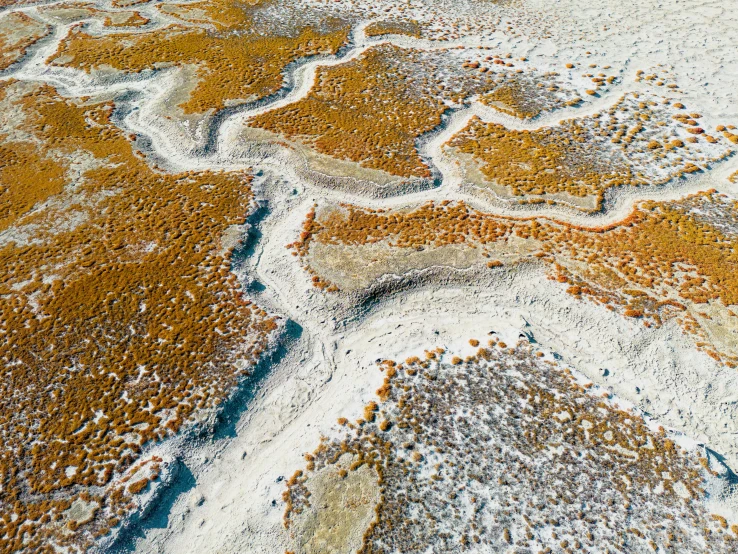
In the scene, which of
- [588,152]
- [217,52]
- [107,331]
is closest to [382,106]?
[588,152]

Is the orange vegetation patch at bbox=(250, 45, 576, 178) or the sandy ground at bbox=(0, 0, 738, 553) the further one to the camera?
the orange vegetation patch at bbox=(250, 45, 576, 178)

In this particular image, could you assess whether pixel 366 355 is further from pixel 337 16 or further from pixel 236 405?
pixel 337 16

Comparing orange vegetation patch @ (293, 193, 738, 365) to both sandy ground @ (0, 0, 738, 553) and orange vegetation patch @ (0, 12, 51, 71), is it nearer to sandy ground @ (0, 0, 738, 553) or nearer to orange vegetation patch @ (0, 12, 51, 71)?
sandy ground @ (0, 0, 738, 553)

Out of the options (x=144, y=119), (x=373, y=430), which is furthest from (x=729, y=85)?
(x=144, y=119)

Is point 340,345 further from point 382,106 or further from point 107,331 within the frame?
point 382,106

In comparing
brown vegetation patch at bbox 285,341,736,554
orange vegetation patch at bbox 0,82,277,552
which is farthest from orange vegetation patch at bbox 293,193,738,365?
orange vegetation patch at bbox 0,82,277,552

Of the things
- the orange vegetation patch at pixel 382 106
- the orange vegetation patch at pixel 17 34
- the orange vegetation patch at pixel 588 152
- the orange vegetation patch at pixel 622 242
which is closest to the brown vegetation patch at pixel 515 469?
the orange vegetation patch at pixel 622 242

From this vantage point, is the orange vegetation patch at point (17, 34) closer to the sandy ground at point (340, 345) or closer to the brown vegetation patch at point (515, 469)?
the sandy ground at point (340, 345)
